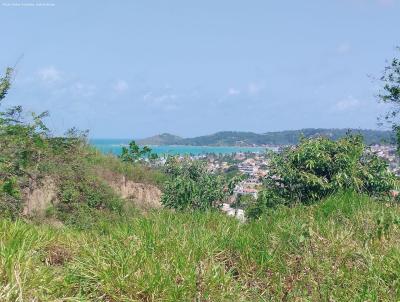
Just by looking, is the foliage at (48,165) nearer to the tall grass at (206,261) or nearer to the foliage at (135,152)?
the foliage at (135,152)

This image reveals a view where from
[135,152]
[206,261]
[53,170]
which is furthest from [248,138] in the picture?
[206,261]

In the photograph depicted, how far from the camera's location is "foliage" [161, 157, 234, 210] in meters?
13.5

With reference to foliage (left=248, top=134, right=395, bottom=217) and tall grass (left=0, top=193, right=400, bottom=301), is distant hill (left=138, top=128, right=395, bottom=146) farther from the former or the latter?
tall grass (left=0, top=193, right=400, bottom=301)

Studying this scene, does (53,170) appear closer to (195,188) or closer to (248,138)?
(195,188)

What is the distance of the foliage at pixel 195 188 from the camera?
44.1 feet

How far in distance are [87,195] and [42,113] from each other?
2.74 metres

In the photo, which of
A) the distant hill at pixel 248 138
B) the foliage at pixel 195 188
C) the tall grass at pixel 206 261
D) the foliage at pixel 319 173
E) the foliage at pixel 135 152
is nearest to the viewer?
the tall grass at pixel 206 261

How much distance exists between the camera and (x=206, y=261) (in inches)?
242

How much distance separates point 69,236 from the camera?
7094mm

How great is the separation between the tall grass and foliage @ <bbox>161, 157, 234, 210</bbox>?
5364 millimetres

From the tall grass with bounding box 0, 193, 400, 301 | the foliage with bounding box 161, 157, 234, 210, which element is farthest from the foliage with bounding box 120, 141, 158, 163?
the tall grass with bounding box 0, 193, 400, 301

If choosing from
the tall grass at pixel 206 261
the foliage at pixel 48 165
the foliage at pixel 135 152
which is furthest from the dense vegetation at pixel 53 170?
the tall grass at pixel 206 261

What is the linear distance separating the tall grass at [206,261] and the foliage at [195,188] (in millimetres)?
5364

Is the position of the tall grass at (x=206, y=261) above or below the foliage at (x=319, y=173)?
below
